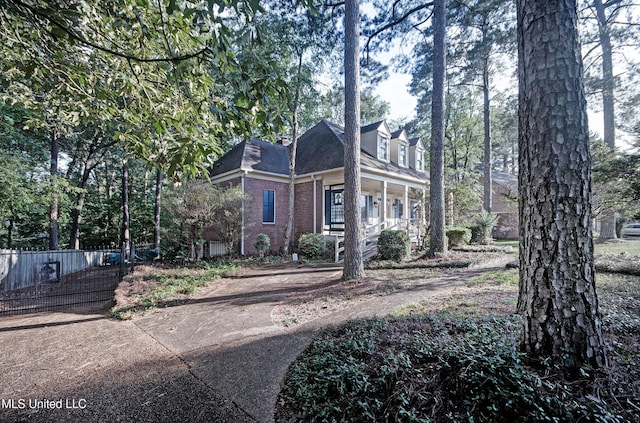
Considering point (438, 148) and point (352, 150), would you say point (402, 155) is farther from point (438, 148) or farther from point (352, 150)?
point (352, 150)

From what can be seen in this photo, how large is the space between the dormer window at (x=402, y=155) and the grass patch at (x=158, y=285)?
12.5m

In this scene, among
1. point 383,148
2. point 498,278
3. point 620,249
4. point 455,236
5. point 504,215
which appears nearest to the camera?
point 498,278

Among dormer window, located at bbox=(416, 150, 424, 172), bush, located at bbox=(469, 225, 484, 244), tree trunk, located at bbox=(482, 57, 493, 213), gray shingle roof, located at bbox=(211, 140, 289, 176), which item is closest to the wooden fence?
gray shingle roof, located at bbox=(211, 140, 289, 176)

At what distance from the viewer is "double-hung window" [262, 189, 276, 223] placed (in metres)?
15.1

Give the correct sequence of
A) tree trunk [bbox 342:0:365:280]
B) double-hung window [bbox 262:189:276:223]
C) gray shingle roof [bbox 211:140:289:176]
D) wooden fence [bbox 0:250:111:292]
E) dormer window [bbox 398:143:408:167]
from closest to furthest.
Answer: tree trunk [bbox 342:0:365:280], wooden fence [bbox 0:250:111:292], gray shingle roof [bbox 211:140:289:176], double-hung window [bbox 262:189:276:223], dormer window [bbox 398:143:408:167]

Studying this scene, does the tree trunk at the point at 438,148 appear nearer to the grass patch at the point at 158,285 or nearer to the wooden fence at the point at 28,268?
the grass patch at the point at 158,285

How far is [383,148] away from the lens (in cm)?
1675

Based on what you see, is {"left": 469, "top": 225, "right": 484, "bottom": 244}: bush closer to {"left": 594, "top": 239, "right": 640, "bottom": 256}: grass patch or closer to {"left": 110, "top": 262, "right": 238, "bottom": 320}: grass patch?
{"left": 594, "top": 239, "right": 640, "bottom": 256}: grass patch

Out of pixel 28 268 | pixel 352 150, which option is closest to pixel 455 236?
pixel 352 150

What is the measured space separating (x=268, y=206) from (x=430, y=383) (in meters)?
13.6

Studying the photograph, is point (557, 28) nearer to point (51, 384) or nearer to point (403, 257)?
point (51, 384)

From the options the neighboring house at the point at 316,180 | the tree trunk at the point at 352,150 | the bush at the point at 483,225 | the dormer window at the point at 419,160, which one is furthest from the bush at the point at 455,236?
the tree trunk at the point at 352,150

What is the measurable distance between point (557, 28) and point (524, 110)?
699mm

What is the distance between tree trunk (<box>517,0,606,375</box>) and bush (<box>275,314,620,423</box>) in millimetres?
382
